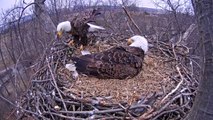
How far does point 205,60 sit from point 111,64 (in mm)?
1529

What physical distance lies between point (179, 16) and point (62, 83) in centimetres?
398

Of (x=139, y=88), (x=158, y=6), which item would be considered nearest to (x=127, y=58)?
(x=139, y=88)

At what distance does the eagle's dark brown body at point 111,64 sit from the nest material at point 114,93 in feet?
0.17

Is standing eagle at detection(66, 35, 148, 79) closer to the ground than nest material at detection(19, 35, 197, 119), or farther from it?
farther from it

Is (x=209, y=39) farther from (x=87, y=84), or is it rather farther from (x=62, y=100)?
(x=87, y=84)

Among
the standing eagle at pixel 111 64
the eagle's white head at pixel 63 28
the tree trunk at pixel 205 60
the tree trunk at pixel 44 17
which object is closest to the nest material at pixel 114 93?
the standing eagle at pixel 111 64

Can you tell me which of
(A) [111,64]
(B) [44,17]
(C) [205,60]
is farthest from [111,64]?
(B) [44,17]

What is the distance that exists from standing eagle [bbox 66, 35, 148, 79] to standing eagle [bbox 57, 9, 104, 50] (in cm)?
56

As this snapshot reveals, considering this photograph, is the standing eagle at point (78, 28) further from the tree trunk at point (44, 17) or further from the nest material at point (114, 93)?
the tree trunk at point (44, 17)

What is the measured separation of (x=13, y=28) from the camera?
6.15m

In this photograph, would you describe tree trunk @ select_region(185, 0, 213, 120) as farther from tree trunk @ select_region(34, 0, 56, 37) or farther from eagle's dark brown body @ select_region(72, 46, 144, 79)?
tree trunk @ select_region(34, 0, 56, 37)

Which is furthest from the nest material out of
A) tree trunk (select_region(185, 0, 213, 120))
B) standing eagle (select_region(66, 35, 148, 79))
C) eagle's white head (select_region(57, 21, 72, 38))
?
tree trunk (select_region(185, 0, 213, 120))

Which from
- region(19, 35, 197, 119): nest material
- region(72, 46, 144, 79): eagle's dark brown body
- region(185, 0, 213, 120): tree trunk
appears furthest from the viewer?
region(72, 46, 144, 79): eagle's dark brown body

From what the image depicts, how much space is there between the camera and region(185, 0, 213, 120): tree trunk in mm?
1168
